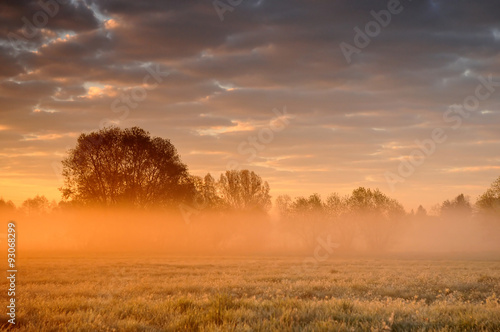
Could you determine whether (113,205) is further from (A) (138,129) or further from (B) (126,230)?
(A) (138,129)

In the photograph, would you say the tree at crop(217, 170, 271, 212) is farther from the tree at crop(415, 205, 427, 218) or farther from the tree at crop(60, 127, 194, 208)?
the tree at crop(415, 205, 427, 218)

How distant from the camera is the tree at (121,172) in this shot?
5572cm

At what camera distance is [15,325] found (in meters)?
6.70

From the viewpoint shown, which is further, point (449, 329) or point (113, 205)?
point (113, 205)

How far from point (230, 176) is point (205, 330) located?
277 ft

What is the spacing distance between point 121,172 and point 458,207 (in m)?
132

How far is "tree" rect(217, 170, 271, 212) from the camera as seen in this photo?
Answer: 90250 millimetres

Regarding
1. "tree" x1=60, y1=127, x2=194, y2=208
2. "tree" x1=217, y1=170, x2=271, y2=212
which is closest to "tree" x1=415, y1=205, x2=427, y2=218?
"tree" x1=217, y1=170, x2=271, y2=212

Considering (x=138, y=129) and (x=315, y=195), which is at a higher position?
(x=138, y=129)

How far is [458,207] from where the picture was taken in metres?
141

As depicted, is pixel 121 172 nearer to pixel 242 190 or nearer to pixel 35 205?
pixel 242 190

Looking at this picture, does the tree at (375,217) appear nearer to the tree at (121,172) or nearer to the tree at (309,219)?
the tree at (309,219)

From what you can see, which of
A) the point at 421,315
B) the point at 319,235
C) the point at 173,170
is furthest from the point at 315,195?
the point at 421,315

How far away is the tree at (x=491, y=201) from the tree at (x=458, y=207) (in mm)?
55333
